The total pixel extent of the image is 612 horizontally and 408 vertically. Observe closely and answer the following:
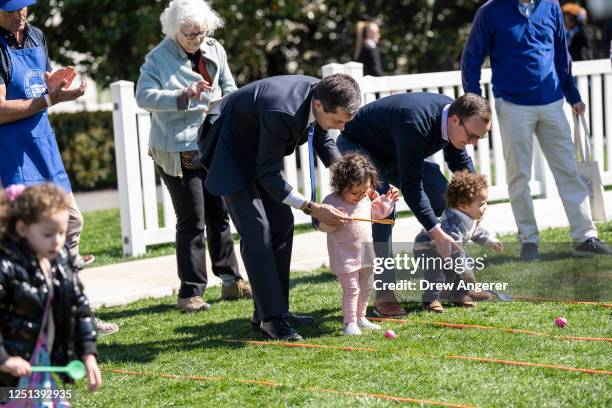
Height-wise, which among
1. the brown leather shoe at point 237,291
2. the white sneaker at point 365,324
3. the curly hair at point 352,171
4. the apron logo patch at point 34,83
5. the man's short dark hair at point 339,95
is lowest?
the brown leather shoe at point 237,291

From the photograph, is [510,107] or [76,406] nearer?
[76,406]

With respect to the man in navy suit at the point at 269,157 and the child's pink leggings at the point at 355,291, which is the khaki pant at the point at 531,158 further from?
the child's pink leggings at the point at 355,291

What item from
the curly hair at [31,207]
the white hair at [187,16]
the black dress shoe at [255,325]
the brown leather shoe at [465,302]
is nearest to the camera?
the curly hair at [31,207]

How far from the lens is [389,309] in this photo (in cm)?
647

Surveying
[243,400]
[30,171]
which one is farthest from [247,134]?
[243,400]

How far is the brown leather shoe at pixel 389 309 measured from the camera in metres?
6.45

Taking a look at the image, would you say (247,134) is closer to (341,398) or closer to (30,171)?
(30,171)

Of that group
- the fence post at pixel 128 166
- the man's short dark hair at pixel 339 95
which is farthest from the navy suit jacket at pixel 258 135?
the fence post at pixel 128 166

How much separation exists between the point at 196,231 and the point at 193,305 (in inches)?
19.4

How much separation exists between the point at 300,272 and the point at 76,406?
11.9 ft

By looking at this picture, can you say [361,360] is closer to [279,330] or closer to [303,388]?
[303,388]

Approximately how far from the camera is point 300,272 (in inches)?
327

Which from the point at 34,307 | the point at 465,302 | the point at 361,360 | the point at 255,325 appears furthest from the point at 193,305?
the point at 34,307

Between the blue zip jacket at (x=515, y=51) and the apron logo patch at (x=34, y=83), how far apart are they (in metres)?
3.30
